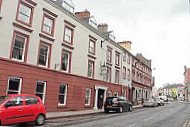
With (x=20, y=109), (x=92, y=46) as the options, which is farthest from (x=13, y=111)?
(x=92, y=46)

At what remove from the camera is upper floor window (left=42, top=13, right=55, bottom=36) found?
17019mm

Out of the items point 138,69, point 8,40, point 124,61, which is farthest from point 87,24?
point 138,69

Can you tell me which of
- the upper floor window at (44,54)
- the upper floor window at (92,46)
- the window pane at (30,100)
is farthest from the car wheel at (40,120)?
the upper floor window at (92,46)

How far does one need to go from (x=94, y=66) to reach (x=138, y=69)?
66.8ft

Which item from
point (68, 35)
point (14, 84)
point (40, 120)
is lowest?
point (40, 120)

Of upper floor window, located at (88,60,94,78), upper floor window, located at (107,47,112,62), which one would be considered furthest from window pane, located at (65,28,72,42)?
upper floor window, located at (107,47,112,62)

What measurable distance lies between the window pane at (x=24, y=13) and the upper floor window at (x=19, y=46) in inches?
53.1

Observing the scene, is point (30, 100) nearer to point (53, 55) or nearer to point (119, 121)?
point (119, 121)

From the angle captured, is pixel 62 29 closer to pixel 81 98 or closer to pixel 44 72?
pixel 44 72

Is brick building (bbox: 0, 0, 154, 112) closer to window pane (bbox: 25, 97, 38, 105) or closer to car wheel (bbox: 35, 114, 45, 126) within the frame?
window pane (bbox: 25, 97, 38, 105)

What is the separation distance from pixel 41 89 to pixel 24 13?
6.36m

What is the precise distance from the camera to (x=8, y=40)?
1367cm

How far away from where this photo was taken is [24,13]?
1521 cm

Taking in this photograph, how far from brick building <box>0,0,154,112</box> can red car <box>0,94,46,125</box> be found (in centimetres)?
346
